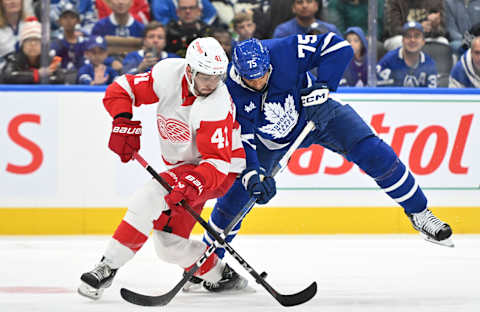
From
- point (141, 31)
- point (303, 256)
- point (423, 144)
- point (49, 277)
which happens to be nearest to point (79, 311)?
point (49, 277)

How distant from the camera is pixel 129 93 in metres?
3.34

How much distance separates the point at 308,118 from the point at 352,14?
1.92 metres

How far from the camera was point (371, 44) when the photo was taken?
5328 millimetres

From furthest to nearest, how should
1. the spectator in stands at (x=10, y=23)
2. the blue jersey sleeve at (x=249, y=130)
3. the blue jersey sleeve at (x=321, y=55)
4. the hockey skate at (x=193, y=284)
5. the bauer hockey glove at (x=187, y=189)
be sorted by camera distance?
the spectator in stands at (x=10, y=23) → the blue jersey sleeve at (x=321, y=55) → the hockey skate at (x=193, y=284) → the blue jersey sleeve at (x=249, y=130) → the bauer hockey glove at (x=187, y=189)

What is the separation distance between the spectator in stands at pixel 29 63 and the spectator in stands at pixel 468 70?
2.61 meters

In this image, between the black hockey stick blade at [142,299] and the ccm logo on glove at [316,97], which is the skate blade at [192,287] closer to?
the black hockey stick blade at [142,299]

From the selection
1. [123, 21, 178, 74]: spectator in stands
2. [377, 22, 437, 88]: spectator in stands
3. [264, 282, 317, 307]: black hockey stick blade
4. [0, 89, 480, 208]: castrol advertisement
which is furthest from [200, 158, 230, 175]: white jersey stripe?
[377, 22, 437, 88]: spectator in stands

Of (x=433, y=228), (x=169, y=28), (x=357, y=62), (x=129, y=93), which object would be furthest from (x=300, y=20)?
(x=129, y=93)

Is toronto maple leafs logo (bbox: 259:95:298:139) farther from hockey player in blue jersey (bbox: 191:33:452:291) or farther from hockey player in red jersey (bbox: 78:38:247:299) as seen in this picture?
hockey player in red jersey (bbox: 78:38:247:299)

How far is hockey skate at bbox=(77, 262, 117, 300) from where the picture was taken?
10.1 feet

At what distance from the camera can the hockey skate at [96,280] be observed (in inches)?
121

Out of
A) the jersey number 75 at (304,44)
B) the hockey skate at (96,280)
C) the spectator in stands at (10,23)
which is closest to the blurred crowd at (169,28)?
the spectator in stands at (10,23)

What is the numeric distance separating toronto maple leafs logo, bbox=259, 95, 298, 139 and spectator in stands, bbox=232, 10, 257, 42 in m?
1.55

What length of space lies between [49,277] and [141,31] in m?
1.98
